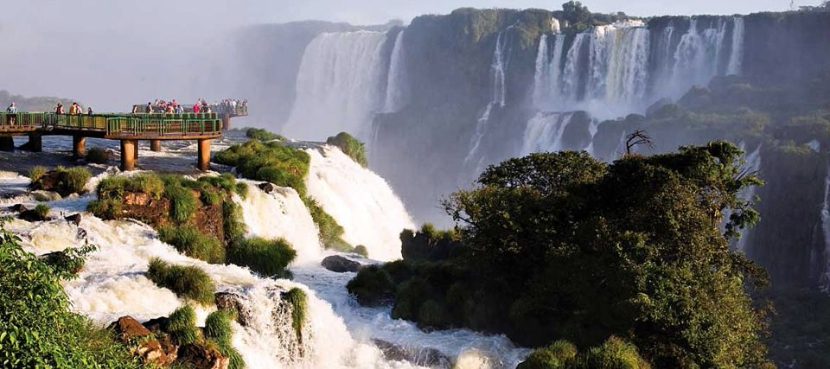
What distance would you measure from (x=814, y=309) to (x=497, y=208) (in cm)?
2274

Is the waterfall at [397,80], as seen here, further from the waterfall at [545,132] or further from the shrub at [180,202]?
A: the shrub at [180,202]

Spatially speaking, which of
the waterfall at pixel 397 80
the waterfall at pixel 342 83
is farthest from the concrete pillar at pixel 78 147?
the waterfall at pixel 397 80

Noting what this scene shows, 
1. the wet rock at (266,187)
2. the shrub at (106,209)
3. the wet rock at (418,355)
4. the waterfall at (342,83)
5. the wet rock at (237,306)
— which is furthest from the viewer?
the waterfall at (342,83)

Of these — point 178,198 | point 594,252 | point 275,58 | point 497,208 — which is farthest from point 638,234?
point 275,58

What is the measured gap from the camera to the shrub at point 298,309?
2203 centimetres

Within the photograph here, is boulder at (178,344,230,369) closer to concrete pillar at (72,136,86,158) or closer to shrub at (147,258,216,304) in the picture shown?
shrub at (147,258,216,304)

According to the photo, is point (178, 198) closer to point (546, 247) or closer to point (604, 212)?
point (546, 247)

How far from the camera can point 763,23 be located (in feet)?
254

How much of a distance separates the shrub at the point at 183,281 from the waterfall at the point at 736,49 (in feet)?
221

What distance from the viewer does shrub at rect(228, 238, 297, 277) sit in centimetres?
2802

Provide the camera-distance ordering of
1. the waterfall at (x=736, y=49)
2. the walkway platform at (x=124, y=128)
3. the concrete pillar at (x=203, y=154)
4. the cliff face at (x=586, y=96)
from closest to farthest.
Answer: the walkway platform at (x=124, y=128) → the concrete pillar at (x=203, y=154) → the cliff face at (x=586, y=96) → the waterfall at (x=736, y=49)

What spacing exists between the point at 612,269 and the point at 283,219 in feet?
43.3

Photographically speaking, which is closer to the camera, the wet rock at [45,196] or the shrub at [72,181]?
the wet rock at [45,196]

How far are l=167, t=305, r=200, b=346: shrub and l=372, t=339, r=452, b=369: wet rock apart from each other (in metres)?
6.56
